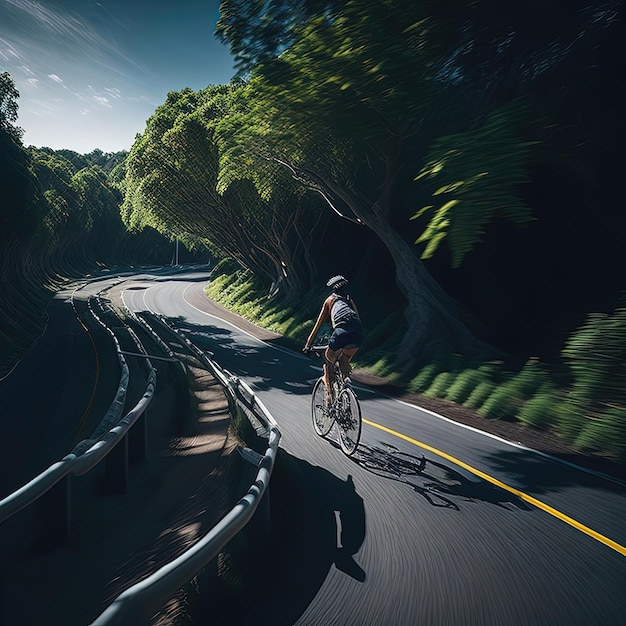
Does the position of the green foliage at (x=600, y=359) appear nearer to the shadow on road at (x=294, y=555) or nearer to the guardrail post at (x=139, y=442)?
the shadow on road at (x=294, y=555)

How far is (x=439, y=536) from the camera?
16.8ft

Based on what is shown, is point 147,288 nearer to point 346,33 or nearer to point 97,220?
point 97,220

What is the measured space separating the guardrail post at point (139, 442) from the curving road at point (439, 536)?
2340 mm

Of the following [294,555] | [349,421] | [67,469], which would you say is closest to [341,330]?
[349,421]

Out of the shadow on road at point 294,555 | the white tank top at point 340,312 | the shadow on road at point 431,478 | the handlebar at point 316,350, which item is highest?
the white tank top at point 340,312

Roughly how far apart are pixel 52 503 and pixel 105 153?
184 meters

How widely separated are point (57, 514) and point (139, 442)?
299cm

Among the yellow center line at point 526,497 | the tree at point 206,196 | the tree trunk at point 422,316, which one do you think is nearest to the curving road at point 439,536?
the yellow center line at point 526,497

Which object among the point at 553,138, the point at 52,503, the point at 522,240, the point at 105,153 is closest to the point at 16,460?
the point at 52,503

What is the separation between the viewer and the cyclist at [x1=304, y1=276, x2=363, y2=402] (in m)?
7.77

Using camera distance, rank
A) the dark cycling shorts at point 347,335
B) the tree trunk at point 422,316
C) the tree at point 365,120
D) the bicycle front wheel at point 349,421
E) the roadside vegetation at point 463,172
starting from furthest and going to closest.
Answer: the tree trunk at point 422,316 → the tree at point 365,120 → the roadside vegetation at point 463,172 → the dark cycling shorts at point 347,335 → the bicycle front wheel at point 349,421

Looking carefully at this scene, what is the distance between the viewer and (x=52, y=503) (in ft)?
17.8

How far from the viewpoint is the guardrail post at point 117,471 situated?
23.2ft

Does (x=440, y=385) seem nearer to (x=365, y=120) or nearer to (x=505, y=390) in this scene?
(x=505, y=390)
